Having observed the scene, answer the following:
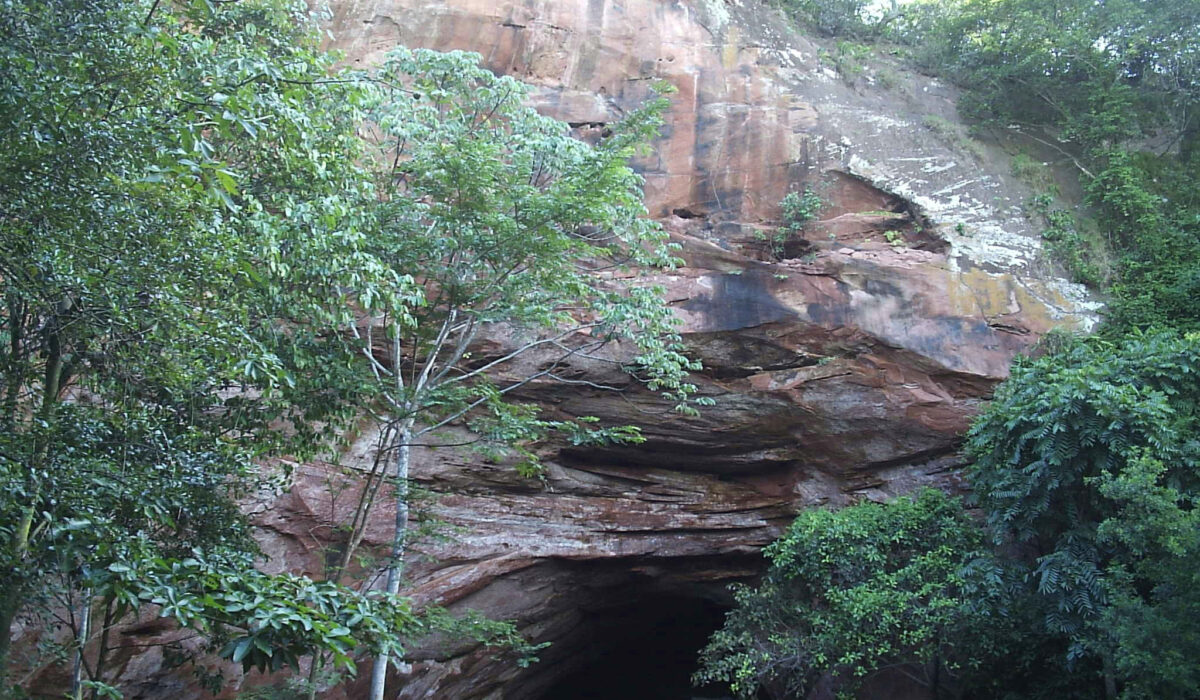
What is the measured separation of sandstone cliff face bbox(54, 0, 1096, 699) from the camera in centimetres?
1055

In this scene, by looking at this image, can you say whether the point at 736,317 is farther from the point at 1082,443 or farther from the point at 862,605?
the point at 1082,443

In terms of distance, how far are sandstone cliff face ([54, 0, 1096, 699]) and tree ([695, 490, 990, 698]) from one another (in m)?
1.44

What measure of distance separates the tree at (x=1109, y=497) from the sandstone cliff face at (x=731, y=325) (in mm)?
1779

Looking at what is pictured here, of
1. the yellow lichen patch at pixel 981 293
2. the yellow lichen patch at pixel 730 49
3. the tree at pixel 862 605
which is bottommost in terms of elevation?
the tree at pixel 862 605

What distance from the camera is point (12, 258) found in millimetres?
4090

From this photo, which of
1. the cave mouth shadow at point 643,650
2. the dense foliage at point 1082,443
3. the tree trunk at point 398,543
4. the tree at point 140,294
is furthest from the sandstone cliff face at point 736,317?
the tree at point 140,294

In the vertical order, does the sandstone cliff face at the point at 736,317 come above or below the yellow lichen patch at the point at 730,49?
below

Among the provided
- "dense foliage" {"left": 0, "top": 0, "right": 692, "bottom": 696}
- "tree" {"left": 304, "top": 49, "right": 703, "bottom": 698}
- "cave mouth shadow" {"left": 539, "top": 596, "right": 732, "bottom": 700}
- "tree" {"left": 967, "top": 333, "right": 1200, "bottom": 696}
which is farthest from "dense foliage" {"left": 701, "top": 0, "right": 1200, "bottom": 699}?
"dense foliage" {"left": 0, "top": 0, "right": 692, "bottom": 696}

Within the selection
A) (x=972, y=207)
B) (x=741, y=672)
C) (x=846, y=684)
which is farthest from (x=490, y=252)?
(x=972, y=207)

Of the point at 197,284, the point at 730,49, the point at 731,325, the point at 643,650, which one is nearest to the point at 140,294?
the point at 197,284

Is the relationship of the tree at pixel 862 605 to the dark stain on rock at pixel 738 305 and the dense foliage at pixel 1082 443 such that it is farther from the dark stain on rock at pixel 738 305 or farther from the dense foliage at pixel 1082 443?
the dark stain on rock at pixel 738 305

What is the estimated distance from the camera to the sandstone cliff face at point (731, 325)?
34.6 feet

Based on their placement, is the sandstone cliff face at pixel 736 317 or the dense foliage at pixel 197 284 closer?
the dense foliage at pixel 197 284

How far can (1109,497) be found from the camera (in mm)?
7156
